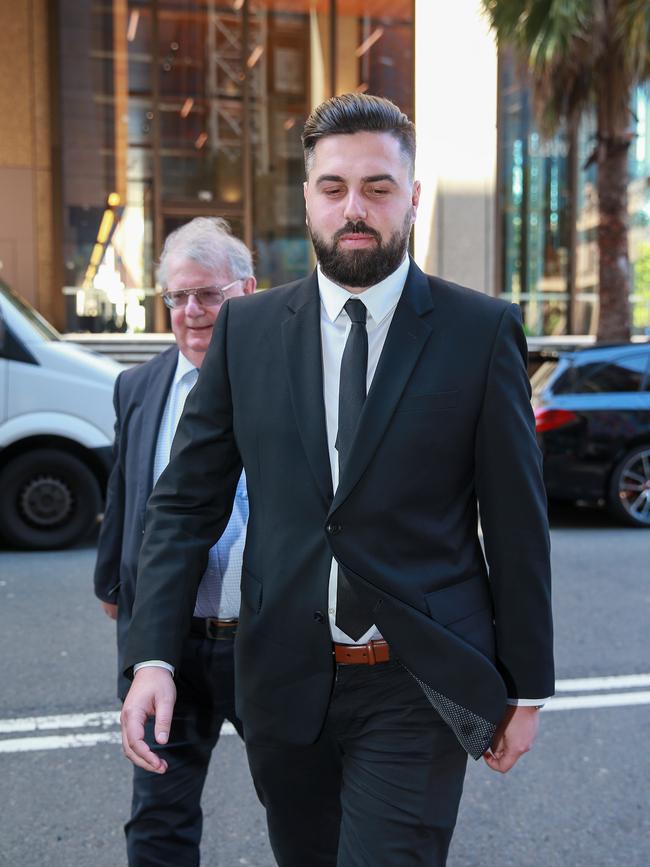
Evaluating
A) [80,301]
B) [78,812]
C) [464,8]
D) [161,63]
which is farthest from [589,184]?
[78,812]

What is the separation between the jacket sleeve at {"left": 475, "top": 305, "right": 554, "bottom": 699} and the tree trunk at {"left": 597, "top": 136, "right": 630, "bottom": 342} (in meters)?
11.8

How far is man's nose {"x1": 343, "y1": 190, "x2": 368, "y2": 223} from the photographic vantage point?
1990mm

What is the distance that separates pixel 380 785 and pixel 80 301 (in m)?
18.1

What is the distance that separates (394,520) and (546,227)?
20.7 metres

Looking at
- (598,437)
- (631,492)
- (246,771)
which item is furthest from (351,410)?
(631,492)

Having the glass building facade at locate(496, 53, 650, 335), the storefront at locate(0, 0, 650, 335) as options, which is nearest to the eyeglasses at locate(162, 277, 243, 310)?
the storefront at locate(0, 0, 650, 335)

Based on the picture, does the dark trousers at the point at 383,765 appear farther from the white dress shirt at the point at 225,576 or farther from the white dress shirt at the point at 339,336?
the white dress shirt at the point at 225,576

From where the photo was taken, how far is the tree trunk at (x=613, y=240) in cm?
1319

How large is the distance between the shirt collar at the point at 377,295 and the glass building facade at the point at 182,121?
56.6 ft

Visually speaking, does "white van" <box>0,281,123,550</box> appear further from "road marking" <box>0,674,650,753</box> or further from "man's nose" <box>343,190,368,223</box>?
"man's nose" <box>343,190,368,223</box>

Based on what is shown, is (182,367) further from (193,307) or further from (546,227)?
(546,227)

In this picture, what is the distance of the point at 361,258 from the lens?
2.03 m

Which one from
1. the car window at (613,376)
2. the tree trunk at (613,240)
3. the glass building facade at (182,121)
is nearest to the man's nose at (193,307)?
the car window at (613,376)

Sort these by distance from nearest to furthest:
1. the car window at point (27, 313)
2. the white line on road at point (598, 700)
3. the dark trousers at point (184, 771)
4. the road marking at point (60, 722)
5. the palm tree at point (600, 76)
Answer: the dark trousers at point (184, 771) → the road marking at point (60, 722) → the white line on road at point (598, 700) → the car window at point (27, 313) → the palm tree at point (600, 76)
